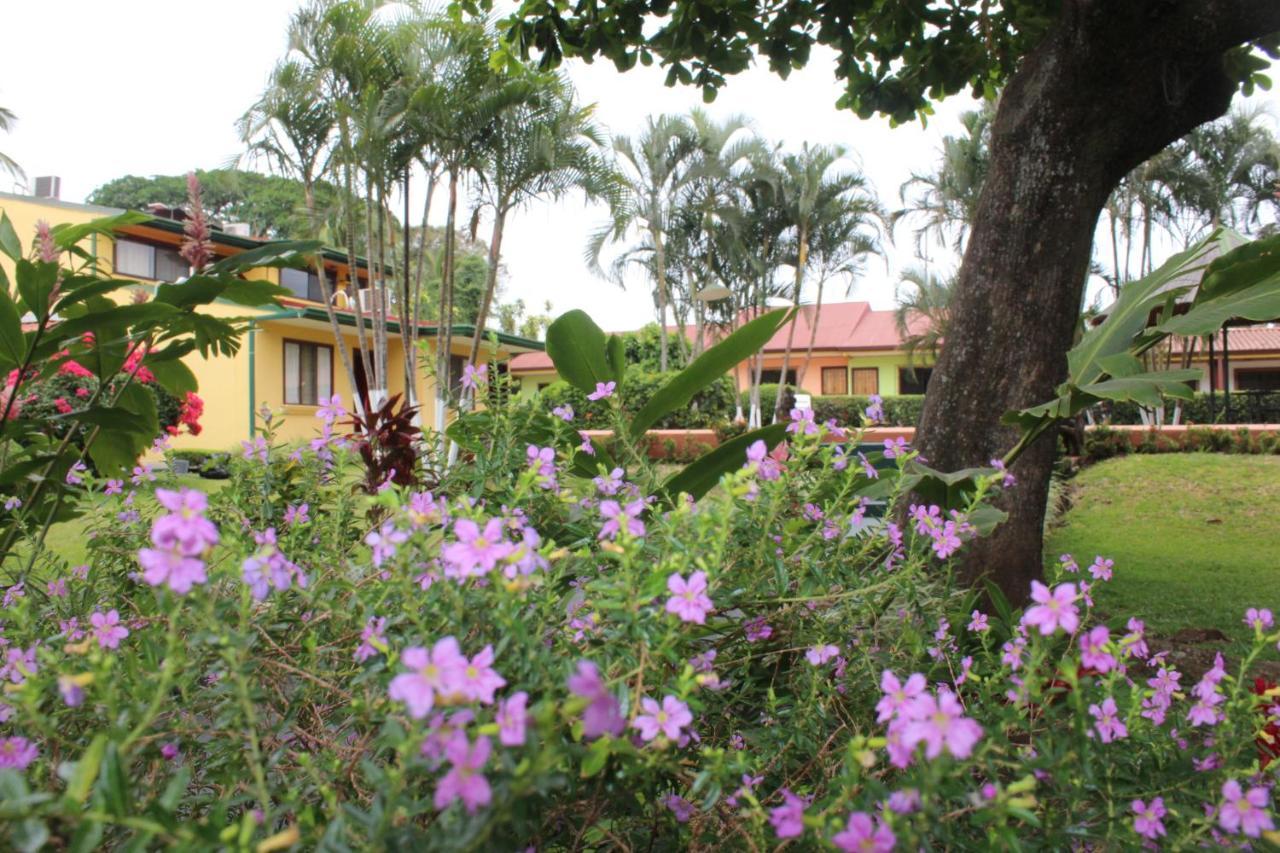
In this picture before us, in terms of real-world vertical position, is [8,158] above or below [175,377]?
above

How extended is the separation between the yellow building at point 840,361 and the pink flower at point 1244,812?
26.9 meters

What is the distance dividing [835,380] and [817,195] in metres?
9.81

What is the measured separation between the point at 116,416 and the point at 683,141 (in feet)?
65.0

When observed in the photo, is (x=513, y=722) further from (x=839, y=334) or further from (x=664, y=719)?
(x=839, y=334)

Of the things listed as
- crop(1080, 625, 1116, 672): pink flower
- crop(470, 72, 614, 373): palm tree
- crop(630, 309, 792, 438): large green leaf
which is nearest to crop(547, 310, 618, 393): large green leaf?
crop(630, 309, 792, 438): large green leaf

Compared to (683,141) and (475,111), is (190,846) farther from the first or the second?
(683,141)

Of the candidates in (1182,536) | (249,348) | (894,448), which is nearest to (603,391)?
(894,448)

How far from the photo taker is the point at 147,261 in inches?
733

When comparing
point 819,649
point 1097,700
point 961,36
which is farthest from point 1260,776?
point 961,36

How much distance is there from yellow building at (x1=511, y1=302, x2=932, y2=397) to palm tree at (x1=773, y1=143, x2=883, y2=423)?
21.3ft

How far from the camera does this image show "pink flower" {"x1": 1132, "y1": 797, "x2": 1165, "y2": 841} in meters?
0.83

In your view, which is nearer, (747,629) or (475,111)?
(747,629)

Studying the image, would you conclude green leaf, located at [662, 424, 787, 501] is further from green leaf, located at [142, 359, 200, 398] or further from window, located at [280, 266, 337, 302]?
window, located at [280, 266, 337, 302]

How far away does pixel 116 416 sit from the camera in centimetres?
163
